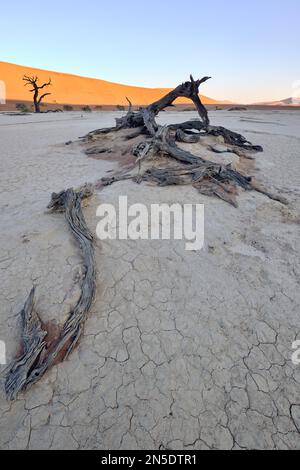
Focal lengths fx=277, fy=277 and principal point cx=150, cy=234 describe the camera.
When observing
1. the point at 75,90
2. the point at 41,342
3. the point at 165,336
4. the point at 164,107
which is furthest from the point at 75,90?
the point at 165,336

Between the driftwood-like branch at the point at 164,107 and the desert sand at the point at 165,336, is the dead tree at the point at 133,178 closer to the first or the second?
the driftwood-like branch at the point at 164,107

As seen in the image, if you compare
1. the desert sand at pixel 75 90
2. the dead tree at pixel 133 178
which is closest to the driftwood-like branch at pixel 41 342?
the dead tree at pixel 133 178

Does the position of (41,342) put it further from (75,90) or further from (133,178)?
(75,90)

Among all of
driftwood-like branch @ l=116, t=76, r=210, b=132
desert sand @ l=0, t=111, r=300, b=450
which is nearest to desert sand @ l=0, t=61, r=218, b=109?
driftwood-like branch @ l=116, t=76, r=210, b=132

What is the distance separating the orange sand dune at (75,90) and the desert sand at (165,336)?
45.9 meters

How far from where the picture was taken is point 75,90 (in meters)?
54.9

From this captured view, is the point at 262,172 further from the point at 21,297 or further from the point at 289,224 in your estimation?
the point at 21,297

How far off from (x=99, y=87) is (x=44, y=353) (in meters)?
70.7

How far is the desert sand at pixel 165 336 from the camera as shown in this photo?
1876 millimetres

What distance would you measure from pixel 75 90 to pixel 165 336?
62084mm

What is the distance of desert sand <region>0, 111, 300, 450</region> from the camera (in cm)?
188

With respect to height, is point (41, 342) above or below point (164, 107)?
below

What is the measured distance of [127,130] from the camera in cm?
1004
